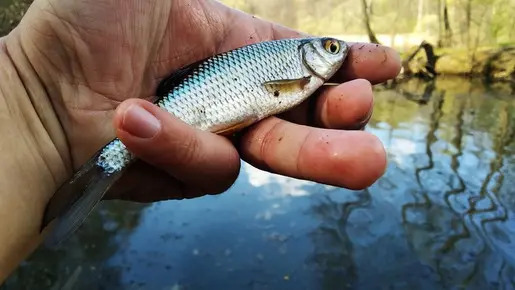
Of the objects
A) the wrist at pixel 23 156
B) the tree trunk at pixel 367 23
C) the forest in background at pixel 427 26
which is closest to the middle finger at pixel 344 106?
the wrist at pixel 23 156

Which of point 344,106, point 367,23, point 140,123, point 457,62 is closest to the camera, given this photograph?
point 140,123

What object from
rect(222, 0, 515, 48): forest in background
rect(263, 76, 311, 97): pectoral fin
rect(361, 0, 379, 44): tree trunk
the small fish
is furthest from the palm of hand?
rect(361, 0, 379, 44): tree trunk

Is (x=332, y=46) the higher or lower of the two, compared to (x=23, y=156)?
higher

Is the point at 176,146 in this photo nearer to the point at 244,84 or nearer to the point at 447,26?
the point at 244,84

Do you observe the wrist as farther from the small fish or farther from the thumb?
the thumb

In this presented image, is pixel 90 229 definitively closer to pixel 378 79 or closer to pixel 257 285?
pixel 257 285

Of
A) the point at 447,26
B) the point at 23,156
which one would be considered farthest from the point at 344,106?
the point at 447,26

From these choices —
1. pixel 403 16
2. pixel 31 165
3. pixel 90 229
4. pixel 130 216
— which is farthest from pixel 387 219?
pixel 403 16

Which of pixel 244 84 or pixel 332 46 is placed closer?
pixel 244 84
